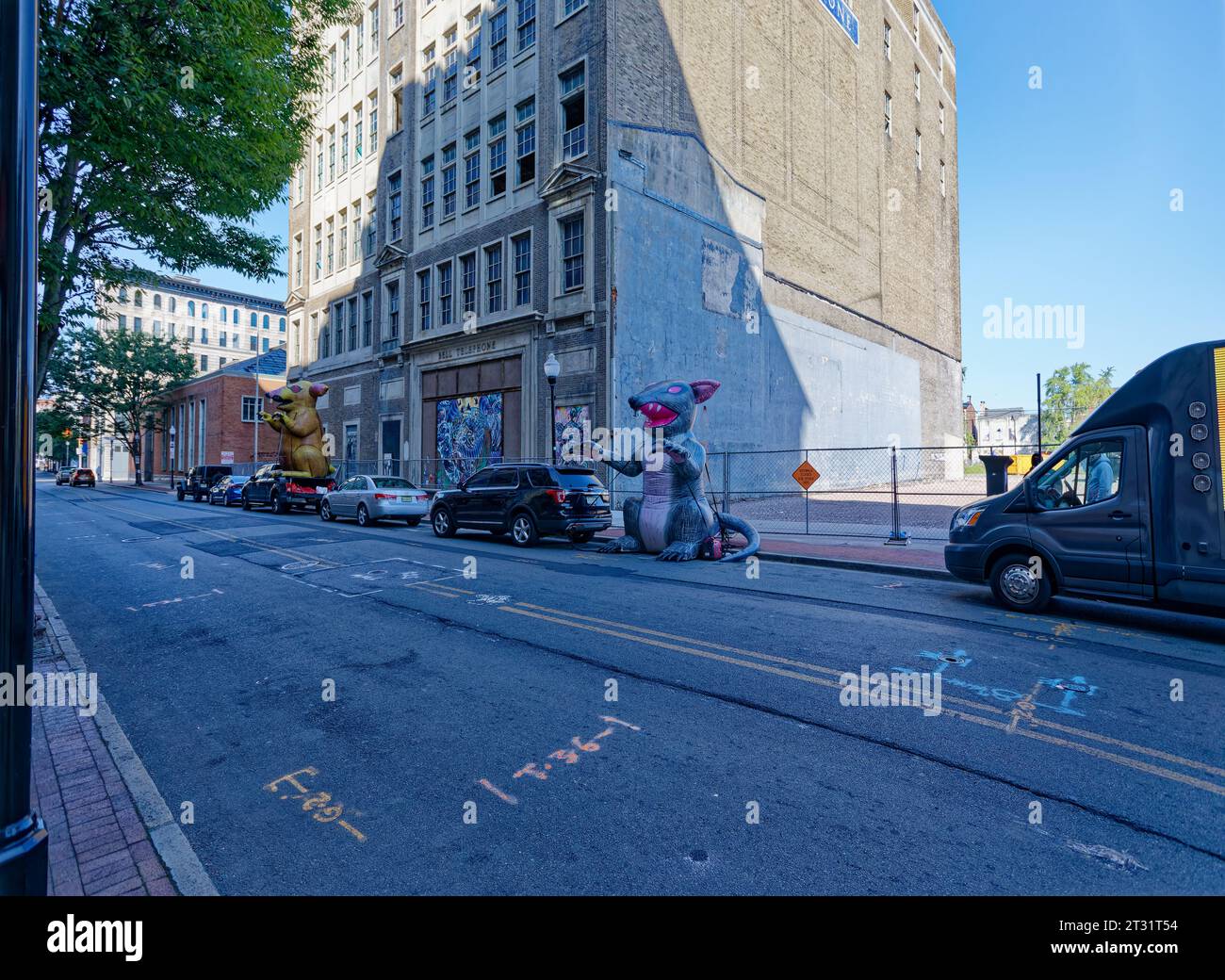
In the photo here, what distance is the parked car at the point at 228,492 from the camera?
2803cm

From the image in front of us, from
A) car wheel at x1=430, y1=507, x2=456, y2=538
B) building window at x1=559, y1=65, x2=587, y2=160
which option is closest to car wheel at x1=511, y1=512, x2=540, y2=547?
car wheel at x1=430, y1=507, x2=456, y2=538

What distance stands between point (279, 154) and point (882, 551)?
12.4 meters

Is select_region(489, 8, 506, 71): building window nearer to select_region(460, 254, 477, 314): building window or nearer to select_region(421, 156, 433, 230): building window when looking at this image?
select_region(421, 156, 433, 230): building window

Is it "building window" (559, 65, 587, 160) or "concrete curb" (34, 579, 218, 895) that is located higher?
"building window" (559, 65, 587, 160)

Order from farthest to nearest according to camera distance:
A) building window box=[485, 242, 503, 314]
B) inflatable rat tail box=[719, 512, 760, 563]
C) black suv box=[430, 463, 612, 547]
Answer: building window box=[485, 242, 503, 314], black suv box=[430, 463, 612, 547], inflatable rat tail box=[719, 512, 760, 563]

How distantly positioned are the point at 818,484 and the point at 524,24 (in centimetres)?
2273

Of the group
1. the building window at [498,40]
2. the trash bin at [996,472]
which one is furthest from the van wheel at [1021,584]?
the building window at [498,40]

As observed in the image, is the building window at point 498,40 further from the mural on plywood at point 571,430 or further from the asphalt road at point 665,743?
the asphalt road at point 665,743

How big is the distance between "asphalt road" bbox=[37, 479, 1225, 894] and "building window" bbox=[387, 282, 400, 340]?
24700 millimetres

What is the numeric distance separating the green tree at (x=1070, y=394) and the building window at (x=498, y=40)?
6499 centimetres

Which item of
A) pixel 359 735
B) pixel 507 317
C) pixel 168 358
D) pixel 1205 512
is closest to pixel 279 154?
pixel 359 735

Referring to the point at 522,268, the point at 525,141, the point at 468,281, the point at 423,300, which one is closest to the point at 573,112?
the point at 525,141

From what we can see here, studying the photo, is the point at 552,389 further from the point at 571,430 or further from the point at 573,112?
the point at 573,112

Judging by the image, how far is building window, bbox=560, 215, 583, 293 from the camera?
2230cm
